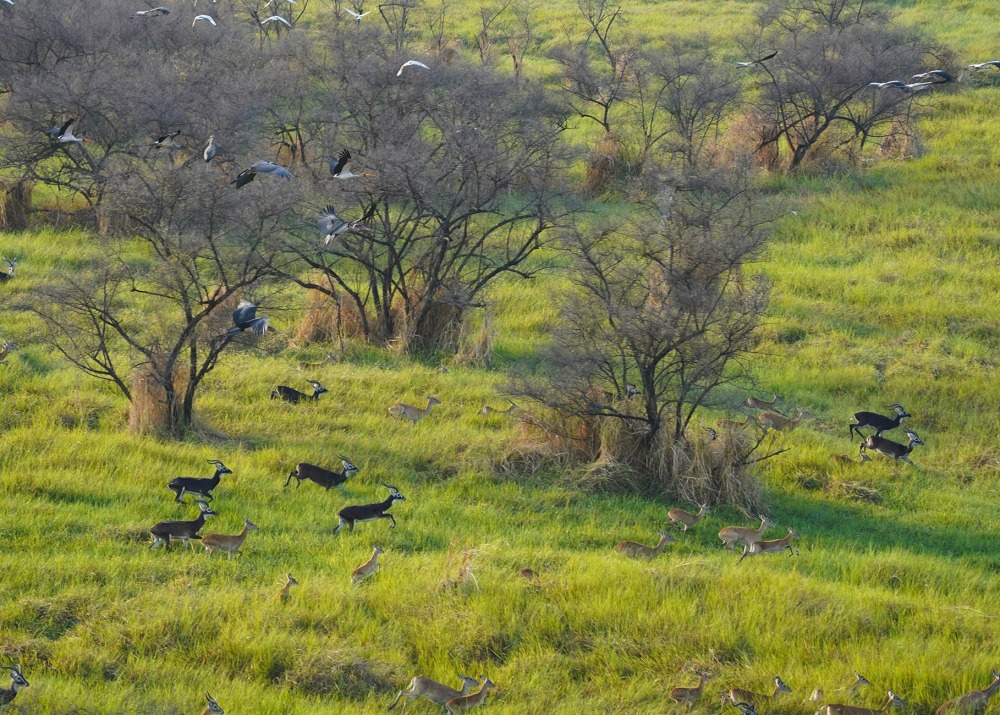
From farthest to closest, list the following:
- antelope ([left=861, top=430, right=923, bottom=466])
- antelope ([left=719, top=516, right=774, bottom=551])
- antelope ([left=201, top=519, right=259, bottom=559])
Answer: antelope ([left=861, top=430, right=923, bottom=466]), antelope ([left=719, top=516, right=774, bottom=551]), antelope ([left=201, top=519, right=259, bottom=559])

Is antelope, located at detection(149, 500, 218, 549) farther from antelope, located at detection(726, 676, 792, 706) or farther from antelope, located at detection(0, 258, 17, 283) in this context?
antelope, located at detection(0, 258, 17, 283)

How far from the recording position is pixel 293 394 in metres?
13.8

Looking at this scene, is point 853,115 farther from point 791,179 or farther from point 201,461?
point 201,461

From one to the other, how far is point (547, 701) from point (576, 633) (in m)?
0.94

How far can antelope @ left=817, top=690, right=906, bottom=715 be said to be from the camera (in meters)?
7.35

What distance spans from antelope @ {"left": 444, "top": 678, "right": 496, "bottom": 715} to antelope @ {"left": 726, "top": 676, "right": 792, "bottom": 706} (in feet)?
5.22

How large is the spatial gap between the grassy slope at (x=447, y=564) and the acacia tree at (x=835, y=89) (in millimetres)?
9764

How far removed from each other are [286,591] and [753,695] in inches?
132

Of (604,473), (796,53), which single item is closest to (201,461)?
(604,473)

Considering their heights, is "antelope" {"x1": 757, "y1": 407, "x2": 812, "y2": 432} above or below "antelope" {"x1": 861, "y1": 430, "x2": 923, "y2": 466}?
above

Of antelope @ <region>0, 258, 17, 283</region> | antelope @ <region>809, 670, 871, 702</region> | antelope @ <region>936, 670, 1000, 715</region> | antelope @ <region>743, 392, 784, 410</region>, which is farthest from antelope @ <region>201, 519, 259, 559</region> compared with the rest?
antelope @ <region>0, 258, 17, 283</region>

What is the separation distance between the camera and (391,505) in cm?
1082

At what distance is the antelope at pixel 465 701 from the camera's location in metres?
7.32

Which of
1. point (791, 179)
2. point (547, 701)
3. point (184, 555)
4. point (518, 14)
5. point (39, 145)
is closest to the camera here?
point (547, 701)
